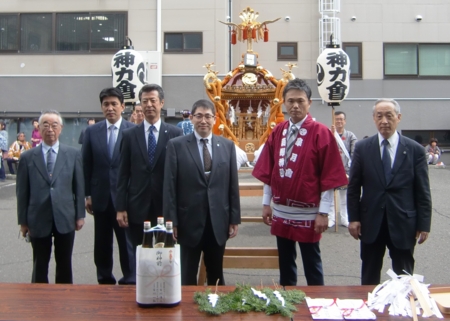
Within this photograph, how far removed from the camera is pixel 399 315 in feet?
6.72

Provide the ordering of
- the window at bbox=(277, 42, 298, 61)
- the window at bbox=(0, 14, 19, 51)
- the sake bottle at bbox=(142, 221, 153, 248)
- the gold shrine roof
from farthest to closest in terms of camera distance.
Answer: the window at bbox=(277, 42, 298, 61) → the window at bbox=(0, 14, 19, 51) → the gold shrine roof → the sake bottle at bbox=(142, 221, 153, 248)

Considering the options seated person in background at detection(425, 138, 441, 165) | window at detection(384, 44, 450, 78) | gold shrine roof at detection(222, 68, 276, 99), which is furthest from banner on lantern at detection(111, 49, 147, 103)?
seated person in background at detection(425, 138, 441, 165)

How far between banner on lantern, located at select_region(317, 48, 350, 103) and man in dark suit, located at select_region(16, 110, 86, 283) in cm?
488

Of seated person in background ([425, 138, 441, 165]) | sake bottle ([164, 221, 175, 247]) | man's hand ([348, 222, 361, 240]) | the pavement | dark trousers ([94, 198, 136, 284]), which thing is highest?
seated person in background ([425, 138, 441, 165])

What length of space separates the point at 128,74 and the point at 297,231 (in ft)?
16.0

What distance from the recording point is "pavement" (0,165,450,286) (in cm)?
498

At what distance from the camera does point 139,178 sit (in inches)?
147

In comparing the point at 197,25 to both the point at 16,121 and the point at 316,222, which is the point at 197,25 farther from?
the point at 316,222

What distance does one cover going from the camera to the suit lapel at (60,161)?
12.2 feet

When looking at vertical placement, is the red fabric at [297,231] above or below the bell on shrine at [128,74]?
below

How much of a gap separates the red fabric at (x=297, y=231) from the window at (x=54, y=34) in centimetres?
1408

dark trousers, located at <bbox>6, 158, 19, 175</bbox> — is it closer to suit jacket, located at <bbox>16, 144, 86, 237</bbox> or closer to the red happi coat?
suit jacket, located at <bbox>16, 144, 86, 237</bbox>

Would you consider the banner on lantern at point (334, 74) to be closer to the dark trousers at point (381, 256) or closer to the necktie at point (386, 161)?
the necktie at point (386, 161)

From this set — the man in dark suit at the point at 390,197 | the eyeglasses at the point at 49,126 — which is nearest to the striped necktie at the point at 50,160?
the eyeglasses at the point at 49,126
